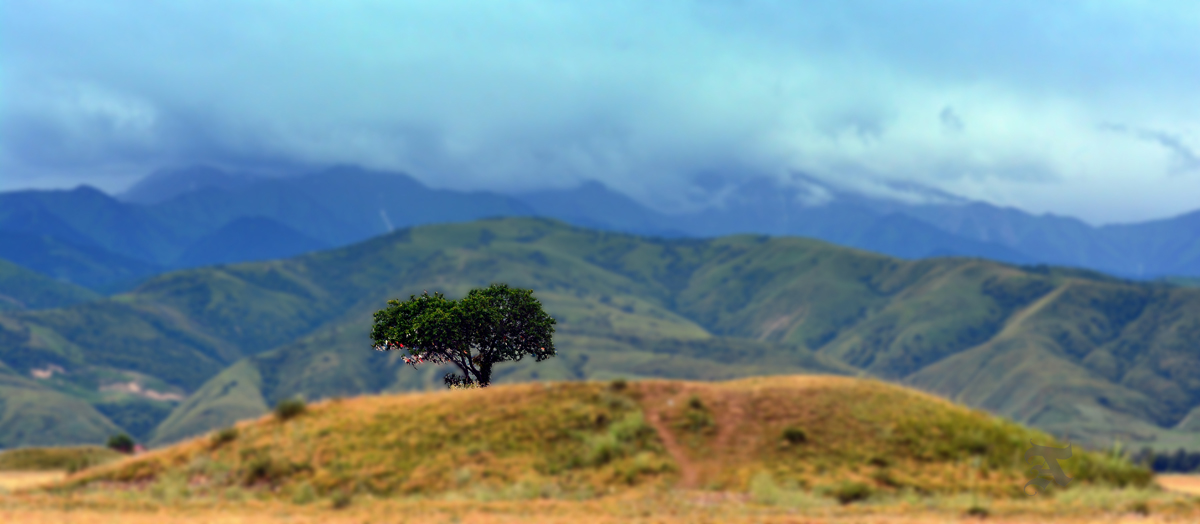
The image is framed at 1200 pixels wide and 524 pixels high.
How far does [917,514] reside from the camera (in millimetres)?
41531

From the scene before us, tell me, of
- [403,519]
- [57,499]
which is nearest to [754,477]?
[403,519]

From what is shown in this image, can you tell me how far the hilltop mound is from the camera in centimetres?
4925

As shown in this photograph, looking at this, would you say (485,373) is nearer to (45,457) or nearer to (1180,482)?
(1180,482)

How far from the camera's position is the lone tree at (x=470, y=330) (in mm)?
18016

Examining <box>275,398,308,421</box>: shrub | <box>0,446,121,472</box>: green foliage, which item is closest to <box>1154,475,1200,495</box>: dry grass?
<box>275,398,308,421</box>: shrub

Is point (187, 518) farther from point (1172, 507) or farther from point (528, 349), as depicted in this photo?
point (1172, 507)

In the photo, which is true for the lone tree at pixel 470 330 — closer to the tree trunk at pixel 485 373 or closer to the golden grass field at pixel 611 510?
the tree trunk at pixel 485 373

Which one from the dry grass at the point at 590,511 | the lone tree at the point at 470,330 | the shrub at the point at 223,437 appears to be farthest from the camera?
the shrub at the point at 223,437

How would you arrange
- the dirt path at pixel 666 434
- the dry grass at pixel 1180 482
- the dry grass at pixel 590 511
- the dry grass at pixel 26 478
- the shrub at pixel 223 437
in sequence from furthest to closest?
the dry grass at pixel 1180 482
the shrub at pixel 223 437
the dry grass at pixel 26 478
the dirt path at pixel 666 434
the dry grass at pixel 590 511

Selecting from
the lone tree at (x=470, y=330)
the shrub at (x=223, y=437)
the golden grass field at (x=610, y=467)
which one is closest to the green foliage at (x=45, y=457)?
the golden grass field at (x=610, y=467)

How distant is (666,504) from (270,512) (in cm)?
1888

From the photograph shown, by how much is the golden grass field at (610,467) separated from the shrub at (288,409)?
0.44m

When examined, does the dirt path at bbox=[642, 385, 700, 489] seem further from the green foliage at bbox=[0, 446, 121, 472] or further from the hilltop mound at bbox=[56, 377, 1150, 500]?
the green foliage at bbox=[0, 446, 121, 472]

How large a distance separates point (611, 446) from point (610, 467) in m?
1.92
